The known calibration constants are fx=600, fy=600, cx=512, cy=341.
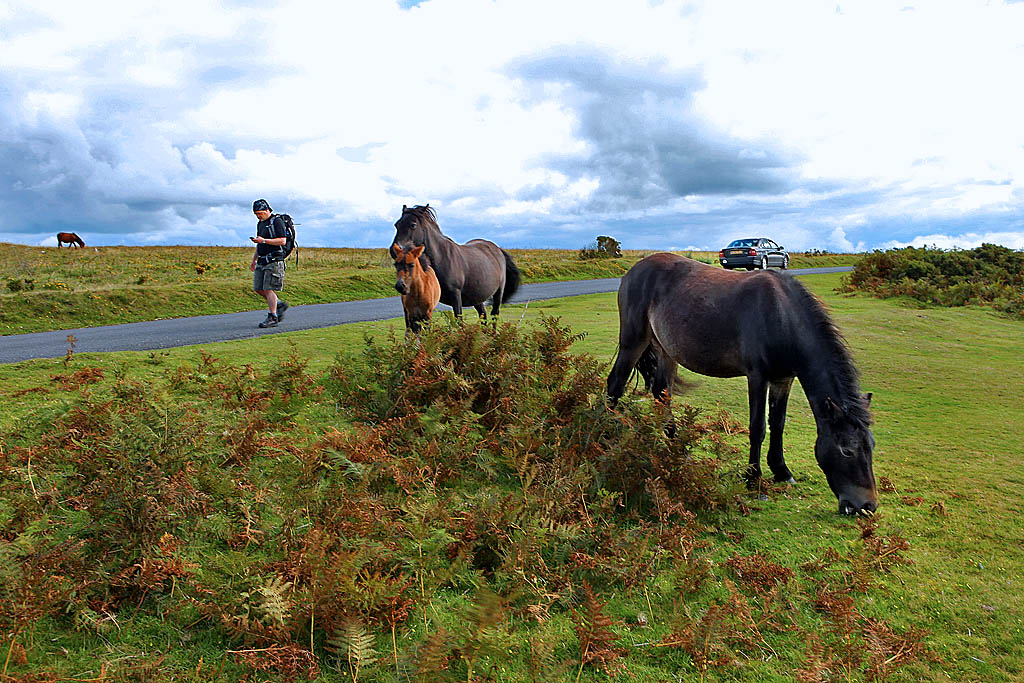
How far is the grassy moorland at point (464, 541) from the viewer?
3328mm

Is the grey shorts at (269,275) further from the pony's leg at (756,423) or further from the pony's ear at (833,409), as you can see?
the pony's ear at (833,409)

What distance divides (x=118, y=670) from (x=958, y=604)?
5060 millimetres

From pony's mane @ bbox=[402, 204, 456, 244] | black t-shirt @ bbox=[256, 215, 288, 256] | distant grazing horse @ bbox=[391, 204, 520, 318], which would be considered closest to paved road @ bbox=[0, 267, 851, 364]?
black t-shirt @ bbox=[256, 215, 288, 256]

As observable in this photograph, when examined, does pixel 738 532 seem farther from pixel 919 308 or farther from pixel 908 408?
pixel 919 308

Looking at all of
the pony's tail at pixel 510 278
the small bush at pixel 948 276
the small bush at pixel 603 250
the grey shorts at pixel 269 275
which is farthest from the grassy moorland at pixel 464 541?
the small bush at pixel 603 250

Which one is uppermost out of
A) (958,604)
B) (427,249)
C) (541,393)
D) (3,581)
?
(427,249)

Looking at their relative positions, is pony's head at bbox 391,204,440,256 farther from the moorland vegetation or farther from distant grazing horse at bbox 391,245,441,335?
the moorland vegetation

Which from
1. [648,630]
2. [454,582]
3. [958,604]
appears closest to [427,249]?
[454,582]

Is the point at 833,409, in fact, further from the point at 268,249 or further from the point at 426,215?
the point at 268,249

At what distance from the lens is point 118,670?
3.09m

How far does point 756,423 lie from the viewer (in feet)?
18.9

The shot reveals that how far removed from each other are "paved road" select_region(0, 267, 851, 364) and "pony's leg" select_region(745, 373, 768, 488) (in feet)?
32.6

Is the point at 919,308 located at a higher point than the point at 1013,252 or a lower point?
lower

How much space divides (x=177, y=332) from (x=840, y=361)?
13663mm
